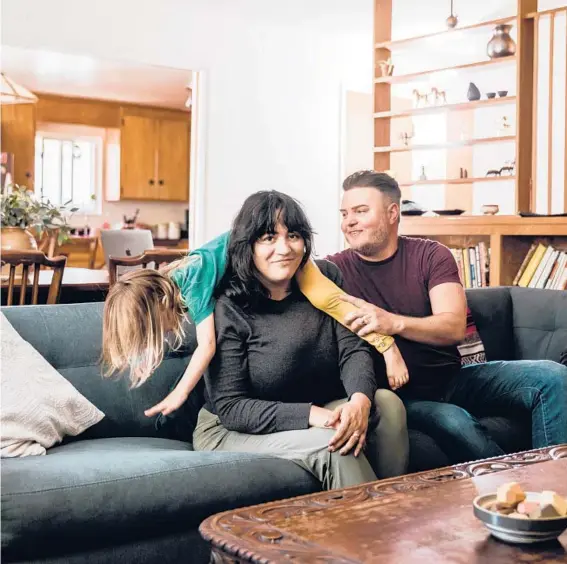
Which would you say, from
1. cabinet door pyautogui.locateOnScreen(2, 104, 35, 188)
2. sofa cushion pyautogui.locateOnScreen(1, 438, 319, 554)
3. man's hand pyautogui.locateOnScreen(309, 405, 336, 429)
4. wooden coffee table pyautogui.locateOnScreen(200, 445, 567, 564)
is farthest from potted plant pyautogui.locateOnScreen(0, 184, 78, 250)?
cabinet door pyautogui.locateOnScreen(2, 104, 35, 188)

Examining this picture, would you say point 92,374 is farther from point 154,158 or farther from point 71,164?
point 71,164

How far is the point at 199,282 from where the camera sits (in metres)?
2.32

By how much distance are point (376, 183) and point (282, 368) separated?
89 centimetres

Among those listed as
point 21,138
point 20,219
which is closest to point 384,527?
point 20,219

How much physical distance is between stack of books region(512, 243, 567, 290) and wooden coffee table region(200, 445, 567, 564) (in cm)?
248

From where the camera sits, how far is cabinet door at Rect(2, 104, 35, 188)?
9.71 metres

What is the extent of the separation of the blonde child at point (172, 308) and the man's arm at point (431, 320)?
0.07 meters

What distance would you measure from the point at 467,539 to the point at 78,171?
9891mm

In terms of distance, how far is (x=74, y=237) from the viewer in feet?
32.5

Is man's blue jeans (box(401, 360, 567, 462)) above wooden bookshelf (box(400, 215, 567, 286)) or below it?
below

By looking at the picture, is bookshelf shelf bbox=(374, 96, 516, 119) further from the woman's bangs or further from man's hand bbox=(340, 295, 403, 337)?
the woman's bangs

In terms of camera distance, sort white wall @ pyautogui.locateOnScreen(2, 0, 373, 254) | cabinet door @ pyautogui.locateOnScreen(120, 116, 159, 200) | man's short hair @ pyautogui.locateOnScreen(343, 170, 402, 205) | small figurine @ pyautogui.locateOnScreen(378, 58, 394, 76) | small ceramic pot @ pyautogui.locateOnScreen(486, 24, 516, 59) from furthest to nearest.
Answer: cabinet door @ pyautogui.locateOnScreen(120, 116, 159, 200), white wall @ pyautogui.locateOnScreen(2, 0, 373, 254), small figurine @ pyautogui.locateOnScreen(378, 58, 394, 76), small ceramic pot @ pyautogui.locateOnScreen(486, 24, 516, 59), man's short hair @ pyautogui.locateOnScreen(343, 170, 402, 205)

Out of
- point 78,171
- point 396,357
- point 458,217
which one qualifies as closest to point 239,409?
point 396,357

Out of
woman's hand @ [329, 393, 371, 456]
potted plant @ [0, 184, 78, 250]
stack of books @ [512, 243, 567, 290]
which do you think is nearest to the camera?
woman's hand @ [329, 393, 371, 456]
